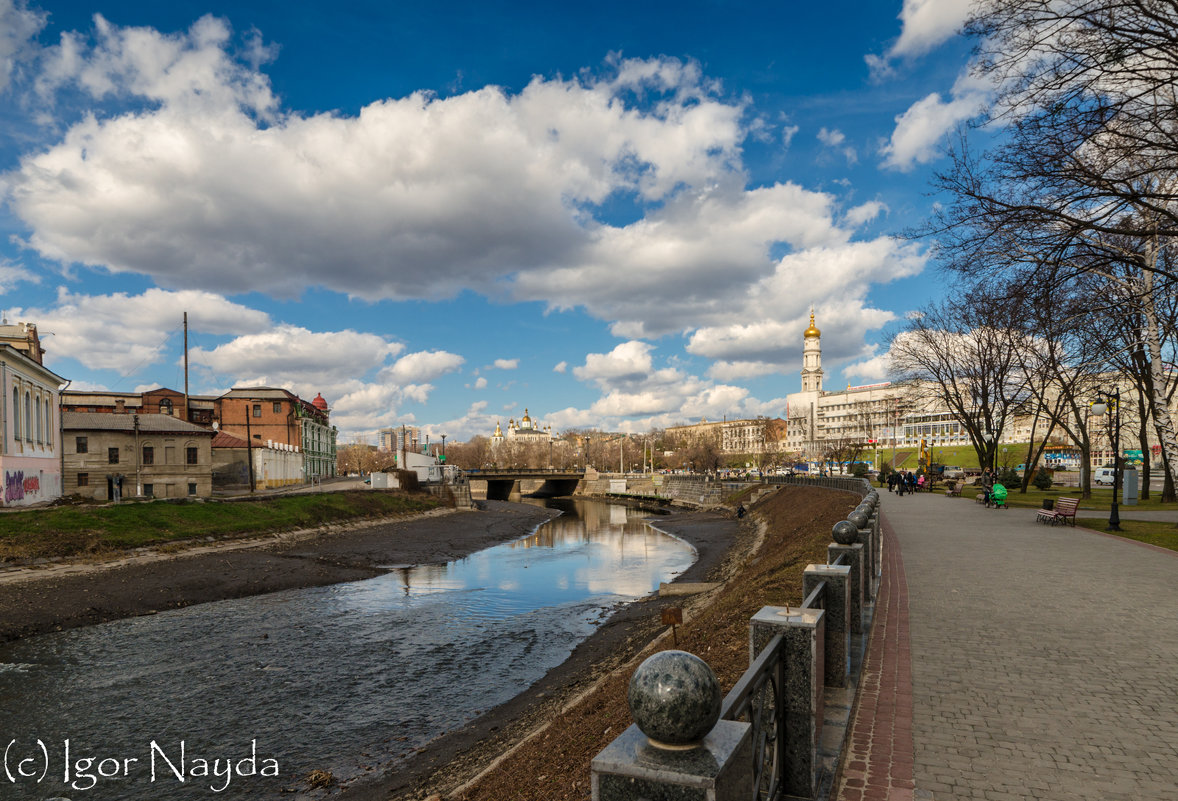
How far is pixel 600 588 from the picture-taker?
25328 mm

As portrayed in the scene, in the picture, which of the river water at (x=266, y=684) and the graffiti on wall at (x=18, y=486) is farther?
the graffiti on wall at (x=18, y=486)

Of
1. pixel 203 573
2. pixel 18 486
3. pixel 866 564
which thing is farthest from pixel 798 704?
pixel 18 486

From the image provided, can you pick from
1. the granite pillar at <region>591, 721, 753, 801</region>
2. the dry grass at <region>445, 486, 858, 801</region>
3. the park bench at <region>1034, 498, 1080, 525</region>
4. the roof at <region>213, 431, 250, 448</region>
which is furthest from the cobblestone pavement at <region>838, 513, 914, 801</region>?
the roof at <region>213, 431, 250, 448</region>

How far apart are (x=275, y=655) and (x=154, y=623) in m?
5.93

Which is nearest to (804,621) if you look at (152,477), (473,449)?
(152,477)

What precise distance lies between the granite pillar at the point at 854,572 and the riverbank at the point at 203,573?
806 inches

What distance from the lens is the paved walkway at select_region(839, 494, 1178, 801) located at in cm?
457

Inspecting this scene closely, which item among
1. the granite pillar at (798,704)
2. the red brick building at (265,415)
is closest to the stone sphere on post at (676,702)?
the granite pillar at (798,704)

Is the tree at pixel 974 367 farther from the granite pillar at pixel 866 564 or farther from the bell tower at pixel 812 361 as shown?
the bell tower at pixel 812 361

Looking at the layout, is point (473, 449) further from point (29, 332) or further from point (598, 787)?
point (598, 787)

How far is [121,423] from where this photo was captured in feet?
132

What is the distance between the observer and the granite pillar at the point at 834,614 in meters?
5.81

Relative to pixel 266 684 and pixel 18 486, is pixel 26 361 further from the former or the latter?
pixel 266 684

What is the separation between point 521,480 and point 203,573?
3417 inches
